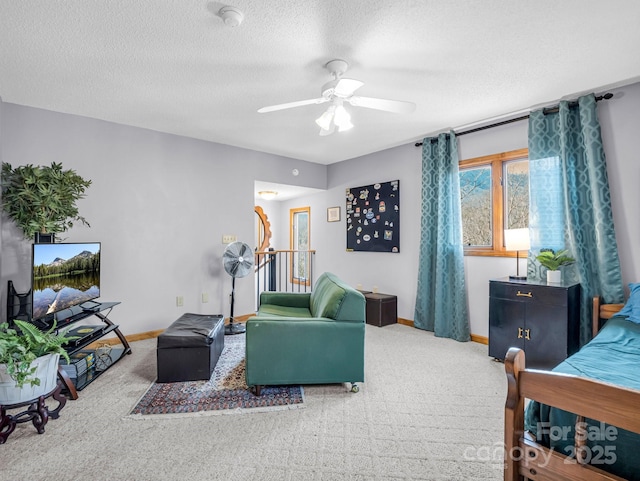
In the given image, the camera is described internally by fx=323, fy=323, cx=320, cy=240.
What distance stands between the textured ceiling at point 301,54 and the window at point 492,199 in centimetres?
55

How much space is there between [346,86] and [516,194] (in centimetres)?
239

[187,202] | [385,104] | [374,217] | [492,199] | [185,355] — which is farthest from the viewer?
[374,217]

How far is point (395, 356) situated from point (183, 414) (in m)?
1.98

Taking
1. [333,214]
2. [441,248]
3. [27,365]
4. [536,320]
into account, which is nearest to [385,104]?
[441,248]

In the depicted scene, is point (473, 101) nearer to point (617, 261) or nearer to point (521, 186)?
point (521, 186)

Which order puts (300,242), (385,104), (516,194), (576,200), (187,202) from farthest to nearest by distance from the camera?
(300,242) < (187,202) < (516,194) < (576,200) < (385,104)

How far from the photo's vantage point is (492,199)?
12.0ft

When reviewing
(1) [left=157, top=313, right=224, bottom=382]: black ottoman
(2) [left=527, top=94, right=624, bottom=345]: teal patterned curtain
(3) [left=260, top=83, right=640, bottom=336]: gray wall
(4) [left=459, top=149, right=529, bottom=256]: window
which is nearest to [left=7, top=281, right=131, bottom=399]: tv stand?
(1) [left=157, top=313, right=224, bottom=382]: black ottoman

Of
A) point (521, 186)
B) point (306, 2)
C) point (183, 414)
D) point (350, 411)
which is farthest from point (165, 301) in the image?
point (521, 186)

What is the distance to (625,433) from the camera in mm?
967

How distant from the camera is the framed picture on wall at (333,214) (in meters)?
5.45

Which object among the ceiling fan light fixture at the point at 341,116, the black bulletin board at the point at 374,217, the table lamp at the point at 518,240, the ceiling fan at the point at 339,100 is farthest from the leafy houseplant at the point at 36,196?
the table lamp at the point at 518,240

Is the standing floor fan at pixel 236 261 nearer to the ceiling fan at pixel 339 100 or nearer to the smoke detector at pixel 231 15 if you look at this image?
the ceiling fan at pixel 339 100

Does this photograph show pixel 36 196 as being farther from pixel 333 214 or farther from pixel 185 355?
pixel 333 214
